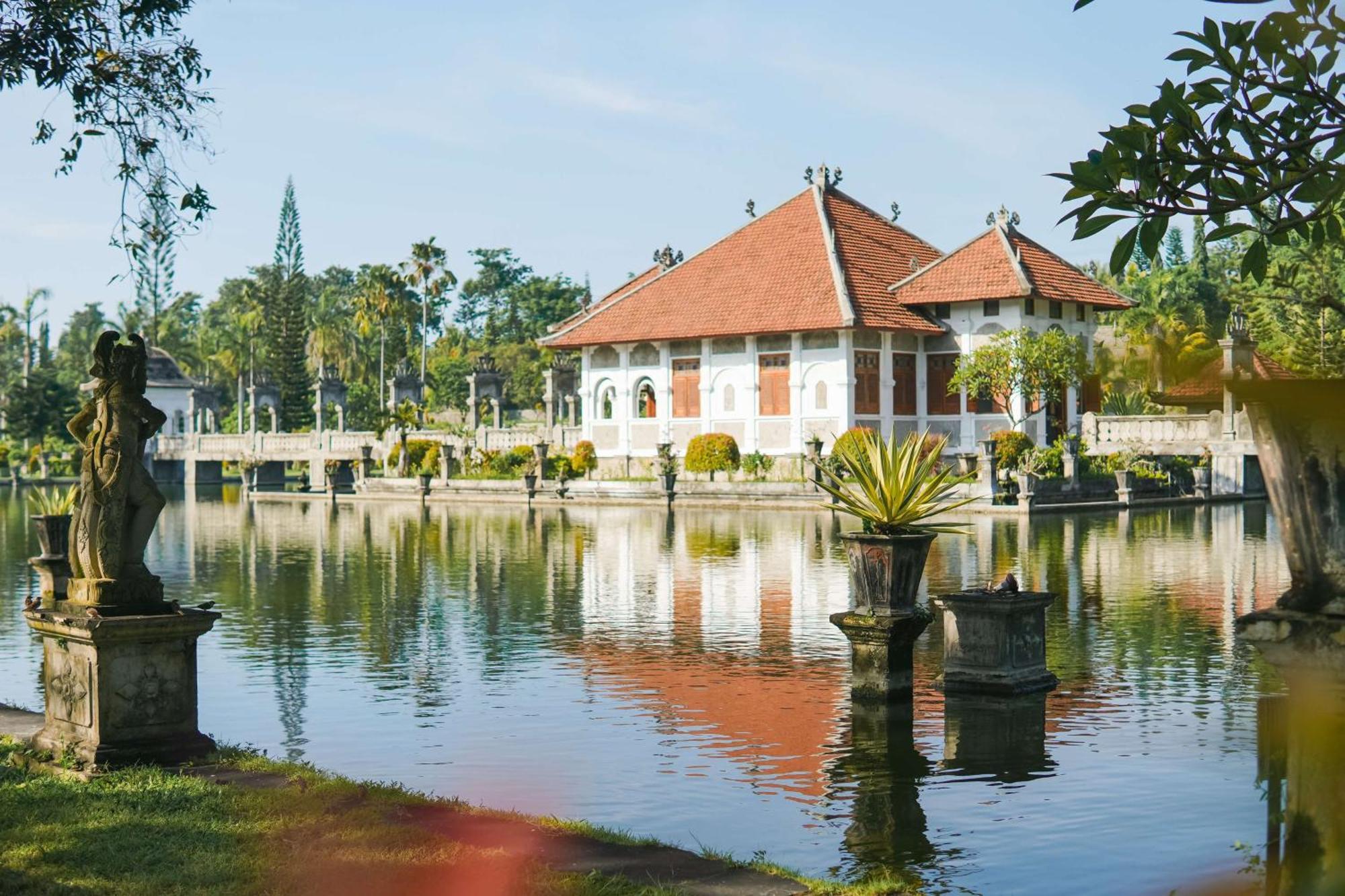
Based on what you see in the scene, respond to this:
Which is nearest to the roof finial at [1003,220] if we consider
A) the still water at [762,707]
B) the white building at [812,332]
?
the white building at [812,332]

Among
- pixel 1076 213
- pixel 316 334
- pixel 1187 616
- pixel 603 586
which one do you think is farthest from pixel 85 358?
pixel 1076 213

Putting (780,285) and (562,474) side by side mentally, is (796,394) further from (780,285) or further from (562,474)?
(562,474)

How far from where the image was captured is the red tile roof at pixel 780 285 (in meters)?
52.8

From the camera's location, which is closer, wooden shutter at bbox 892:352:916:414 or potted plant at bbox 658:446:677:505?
potted plant at bbox 658:446:677:505

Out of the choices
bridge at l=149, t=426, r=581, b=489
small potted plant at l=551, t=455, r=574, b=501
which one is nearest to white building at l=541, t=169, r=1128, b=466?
small potted plant at l=551, t=455, r=574, b=501

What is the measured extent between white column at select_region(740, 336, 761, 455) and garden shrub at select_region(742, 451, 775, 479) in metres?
3.41

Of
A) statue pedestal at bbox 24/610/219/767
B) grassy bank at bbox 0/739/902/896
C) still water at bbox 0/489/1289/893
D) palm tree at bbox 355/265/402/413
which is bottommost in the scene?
still water at bbox 0/489/1289/893

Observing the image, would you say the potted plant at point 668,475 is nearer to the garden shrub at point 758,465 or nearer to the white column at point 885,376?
the garden shrub at point 758,465

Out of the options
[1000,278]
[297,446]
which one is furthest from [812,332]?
[297,446]

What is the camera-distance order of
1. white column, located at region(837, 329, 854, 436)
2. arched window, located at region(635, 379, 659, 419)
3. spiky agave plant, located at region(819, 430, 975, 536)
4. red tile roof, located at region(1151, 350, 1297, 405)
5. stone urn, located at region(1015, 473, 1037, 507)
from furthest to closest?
arched window, located at region(635, 379, 659, 419)
white column, located at region(837, 329, 854, 436)
red tile roof, located at region(1151, 350, 1297, 405)
stone urn, located at region(1015, 473, 1037, 507)
spiky agave plant, located at region(819, 430, 975, 536)

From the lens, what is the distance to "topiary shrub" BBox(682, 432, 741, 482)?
167 ft

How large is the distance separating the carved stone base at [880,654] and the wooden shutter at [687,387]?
4324 cm

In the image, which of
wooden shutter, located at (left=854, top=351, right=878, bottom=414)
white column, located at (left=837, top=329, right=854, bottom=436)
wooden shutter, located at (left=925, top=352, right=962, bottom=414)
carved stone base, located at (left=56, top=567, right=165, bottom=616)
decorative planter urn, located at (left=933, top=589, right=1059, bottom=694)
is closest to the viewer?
carved stone base, located at (left=56, top=567, right=165, bottom=616)

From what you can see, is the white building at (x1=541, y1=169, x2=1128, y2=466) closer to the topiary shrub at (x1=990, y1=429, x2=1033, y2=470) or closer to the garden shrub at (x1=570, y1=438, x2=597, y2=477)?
the garden shrub at (x1=570, y1=438, x2=597, y2=477)
